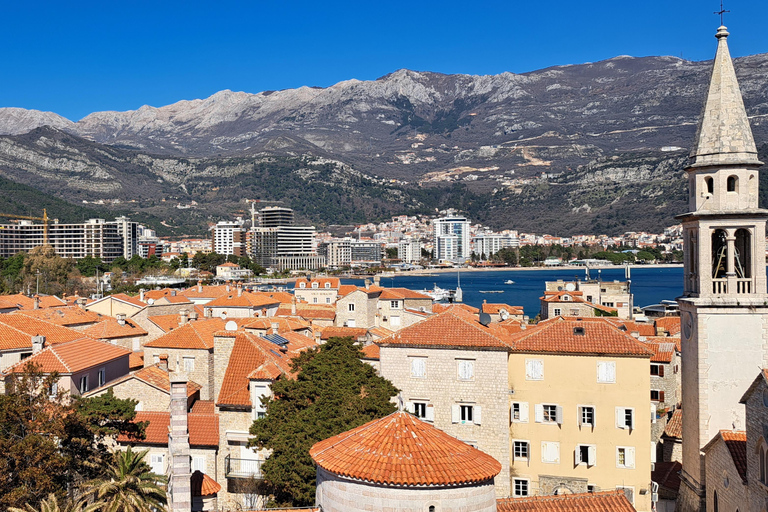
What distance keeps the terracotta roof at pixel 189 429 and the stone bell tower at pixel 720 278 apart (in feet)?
44.8

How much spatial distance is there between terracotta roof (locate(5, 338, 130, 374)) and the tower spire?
66.9ft

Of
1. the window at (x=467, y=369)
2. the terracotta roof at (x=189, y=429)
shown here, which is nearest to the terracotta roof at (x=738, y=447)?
the window at (x=467, y=369)

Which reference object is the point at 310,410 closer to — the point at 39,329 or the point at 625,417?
the point at 625,417

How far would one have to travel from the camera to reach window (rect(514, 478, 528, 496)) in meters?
22.5

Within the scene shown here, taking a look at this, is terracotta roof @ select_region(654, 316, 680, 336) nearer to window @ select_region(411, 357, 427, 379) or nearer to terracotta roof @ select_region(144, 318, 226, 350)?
window @ select_region(411, 357, 427, 379)

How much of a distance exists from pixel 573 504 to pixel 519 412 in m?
8.80

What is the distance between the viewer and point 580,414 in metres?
22.5

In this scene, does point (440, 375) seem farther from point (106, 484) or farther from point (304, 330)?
point (304, 330)

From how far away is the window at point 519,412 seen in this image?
2284 centimetres

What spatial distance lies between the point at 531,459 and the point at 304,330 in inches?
854

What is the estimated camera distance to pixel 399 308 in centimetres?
5194

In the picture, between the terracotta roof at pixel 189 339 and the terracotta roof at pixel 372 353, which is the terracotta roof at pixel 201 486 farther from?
the terracotta roof at pixel 189 339

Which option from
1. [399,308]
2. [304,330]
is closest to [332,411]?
[304,330]

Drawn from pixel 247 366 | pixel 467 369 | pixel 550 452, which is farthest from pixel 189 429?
pixel 550 452
